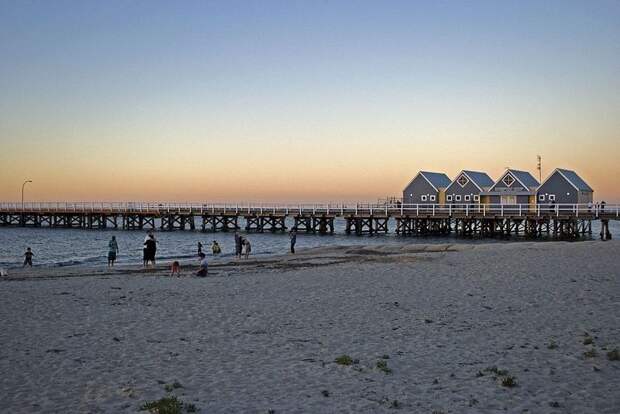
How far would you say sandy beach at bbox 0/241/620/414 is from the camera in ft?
22.2

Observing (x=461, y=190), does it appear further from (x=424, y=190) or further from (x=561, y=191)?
(x=561, y=191)

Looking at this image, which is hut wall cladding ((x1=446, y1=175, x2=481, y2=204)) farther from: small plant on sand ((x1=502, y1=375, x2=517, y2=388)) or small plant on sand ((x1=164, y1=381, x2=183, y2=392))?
small plant on sand ((x1=164, y1=381, x2=183, y2=392))

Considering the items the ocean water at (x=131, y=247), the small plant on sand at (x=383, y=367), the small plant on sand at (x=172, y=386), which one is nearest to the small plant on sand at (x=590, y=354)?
the small plant on sand at (x=383, y=367)

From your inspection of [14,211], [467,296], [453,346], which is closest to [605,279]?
[467,296]

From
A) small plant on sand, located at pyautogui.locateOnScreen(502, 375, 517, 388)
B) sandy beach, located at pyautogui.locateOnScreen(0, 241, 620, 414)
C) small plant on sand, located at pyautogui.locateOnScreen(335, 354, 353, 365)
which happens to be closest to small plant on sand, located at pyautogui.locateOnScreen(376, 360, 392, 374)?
sandy beach, located at pyautogui.locateOnScreen(0, 241, 620, 414)

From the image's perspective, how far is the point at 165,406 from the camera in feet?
20.9

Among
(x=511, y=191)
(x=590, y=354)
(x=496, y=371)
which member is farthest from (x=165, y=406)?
(x=511, y=191)

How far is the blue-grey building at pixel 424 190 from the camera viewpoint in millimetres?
54594

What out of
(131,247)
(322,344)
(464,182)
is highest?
(464,182)

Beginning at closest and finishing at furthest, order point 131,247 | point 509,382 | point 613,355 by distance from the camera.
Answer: point 509,382 → point 613,355 → point 131,247

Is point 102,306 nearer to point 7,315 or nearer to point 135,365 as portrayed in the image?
point 7,315

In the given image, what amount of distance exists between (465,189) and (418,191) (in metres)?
4.69

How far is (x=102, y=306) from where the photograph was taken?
13.0 meters

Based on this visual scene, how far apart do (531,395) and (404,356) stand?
221cm
